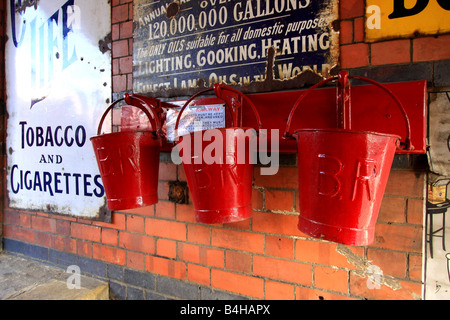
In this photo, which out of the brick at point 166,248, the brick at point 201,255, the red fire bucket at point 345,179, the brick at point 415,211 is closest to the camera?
the red fire bucket at point 345,179

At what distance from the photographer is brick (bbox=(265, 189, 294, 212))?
1.19m

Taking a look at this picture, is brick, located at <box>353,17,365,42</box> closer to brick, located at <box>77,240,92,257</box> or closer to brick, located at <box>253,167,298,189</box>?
brick, located at <box>253,167,298,189</box>

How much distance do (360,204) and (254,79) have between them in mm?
698

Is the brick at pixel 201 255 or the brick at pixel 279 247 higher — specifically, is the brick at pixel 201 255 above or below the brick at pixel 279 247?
below

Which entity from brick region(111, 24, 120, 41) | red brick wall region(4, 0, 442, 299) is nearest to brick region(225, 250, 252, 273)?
red brick wall region(4, 0, 442, 299)

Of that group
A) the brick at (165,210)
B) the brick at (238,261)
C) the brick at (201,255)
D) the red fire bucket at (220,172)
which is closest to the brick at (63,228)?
the brick at (165,210)

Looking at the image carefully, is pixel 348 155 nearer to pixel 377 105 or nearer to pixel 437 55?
pixel 377 105

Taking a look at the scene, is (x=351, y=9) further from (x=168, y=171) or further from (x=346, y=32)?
(x=168, y=171)

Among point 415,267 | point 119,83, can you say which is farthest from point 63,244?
point 415,267

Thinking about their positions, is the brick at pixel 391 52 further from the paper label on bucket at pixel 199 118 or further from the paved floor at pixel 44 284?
the paved floor at pixel 44 284

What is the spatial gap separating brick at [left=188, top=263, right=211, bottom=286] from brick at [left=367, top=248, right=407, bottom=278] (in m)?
0.72

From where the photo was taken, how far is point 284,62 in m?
1.16

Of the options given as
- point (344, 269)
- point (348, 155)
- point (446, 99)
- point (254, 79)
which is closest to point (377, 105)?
point (446, 99)

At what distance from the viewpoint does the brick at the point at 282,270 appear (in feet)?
3.84
